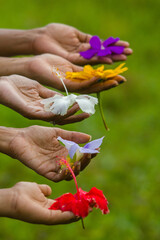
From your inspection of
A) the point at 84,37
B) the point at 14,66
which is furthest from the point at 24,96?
the point at 84,37

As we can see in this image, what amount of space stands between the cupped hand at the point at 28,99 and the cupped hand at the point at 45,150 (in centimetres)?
6

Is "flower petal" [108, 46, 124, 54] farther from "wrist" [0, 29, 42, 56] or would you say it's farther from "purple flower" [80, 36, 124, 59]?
"wrist" [0, 29, 42, 56]

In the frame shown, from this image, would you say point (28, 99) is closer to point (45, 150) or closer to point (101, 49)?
point (45, 150)

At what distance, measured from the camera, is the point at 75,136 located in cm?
149

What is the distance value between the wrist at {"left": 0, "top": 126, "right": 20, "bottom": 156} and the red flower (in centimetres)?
32

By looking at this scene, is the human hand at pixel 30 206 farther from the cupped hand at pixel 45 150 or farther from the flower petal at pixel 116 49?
the flower petal at pixel 116 49

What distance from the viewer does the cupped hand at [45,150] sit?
1390 mm

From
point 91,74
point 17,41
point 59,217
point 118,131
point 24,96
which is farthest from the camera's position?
point 118,131

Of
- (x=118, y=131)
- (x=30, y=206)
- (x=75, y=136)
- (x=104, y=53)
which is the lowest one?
(x=118, y=131)

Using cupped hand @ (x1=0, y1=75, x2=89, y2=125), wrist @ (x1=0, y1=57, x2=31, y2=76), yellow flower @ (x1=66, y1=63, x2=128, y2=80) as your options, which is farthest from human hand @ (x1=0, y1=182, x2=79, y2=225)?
wrist @ (x1=0, y1=57, x2=31, y2=76)

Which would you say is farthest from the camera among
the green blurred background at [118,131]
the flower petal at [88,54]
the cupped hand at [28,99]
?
the green blurred background at [118,131]

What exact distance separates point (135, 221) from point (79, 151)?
4.88 feet

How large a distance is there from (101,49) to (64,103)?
2.23 feet

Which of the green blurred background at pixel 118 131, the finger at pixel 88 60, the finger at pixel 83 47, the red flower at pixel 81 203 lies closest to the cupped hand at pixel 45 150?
the red flower at pixel 81 203
